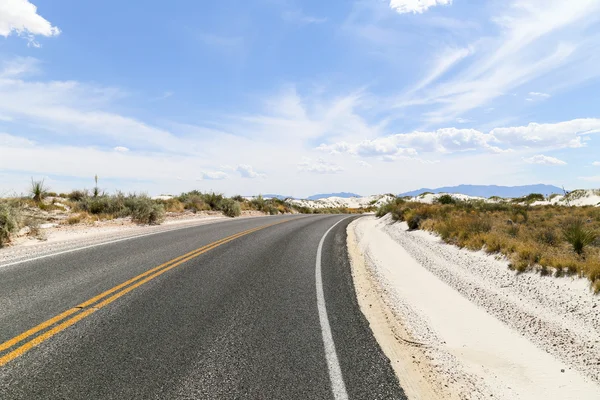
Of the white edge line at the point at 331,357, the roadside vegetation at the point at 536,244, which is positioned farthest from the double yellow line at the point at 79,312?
the roadside vegetation at the point at 536,244

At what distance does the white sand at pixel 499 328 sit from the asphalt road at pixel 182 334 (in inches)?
37.6

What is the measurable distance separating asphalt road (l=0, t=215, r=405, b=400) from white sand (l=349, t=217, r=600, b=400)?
96 cm

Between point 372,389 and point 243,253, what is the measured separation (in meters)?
6.86

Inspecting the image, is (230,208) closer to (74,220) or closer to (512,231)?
(74,220)

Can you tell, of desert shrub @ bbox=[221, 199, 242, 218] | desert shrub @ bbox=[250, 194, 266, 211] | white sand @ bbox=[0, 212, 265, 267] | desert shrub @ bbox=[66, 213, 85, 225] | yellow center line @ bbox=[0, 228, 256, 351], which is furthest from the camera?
desert shrub @ bbox=[250, 194, 266, 211]

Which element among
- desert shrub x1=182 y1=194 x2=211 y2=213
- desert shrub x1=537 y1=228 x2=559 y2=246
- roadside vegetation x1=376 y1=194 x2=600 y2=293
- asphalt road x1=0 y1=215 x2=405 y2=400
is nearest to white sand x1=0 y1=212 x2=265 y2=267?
asphalt road x1=0 y1=215 x2=405 y2=400

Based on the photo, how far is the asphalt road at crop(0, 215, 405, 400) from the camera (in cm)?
322

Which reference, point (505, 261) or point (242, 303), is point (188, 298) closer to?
point (242, 303)

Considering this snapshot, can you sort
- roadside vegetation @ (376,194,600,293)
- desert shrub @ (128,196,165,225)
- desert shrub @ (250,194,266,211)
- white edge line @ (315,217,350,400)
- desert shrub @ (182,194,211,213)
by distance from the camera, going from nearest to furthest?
white edge line @ (315,217,350,400), roadside vegetation @ (376,194,600,293), desert shrub @ (128,196,165,225), desert shrub @ (182,194,211,213), desert shrub @ (250,194,266,211)

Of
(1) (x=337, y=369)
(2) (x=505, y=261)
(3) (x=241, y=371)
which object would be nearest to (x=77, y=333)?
(3) (x=241, y=371)

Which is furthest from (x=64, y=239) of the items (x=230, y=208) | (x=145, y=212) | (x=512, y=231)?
(x=230, y=208)

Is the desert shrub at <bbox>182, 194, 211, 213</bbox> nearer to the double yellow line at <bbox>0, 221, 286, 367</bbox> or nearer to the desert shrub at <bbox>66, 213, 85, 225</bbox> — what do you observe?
the desert shrub at <bbox>66, 213, 85, 225</bbox>

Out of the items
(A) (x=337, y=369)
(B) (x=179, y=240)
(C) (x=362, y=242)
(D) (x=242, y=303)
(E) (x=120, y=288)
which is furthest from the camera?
(C) (x=362, y=242)

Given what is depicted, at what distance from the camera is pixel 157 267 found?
7.60m
